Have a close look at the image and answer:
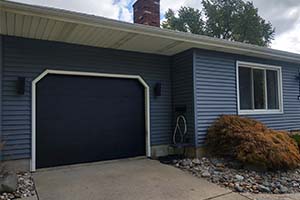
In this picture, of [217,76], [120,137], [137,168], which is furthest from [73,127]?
[217,76]

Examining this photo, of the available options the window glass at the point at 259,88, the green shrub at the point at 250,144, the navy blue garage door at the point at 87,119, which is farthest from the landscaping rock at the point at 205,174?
the window glass at the point at 259,88

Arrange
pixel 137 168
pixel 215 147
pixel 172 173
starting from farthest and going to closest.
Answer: pixel 215 147, pixel 137 168, pixel 172 173

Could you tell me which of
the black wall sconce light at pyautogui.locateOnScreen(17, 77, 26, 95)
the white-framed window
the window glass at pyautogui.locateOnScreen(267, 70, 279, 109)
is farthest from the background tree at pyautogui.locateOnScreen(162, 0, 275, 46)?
the black wall sconce light at pyautogui.locateOnScreen(17, 77, 26, 95)

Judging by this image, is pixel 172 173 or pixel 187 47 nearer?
pixel 172 173

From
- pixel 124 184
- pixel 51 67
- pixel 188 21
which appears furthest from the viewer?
pixel 188 21

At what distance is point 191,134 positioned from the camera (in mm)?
5684

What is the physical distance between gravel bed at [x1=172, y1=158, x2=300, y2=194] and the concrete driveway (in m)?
0.29

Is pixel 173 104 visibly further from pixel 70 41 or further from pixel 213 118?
pixel 70 41

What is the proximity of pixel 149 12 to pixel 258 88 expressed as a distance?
11.8 ft

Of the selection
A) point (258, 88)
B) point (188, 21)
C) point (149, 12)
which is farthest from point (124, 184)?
point (188, 21)

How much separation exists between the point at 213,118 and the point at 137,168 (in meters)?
2.20

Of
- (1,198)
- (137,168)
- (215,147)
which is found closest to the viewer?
(1,198)

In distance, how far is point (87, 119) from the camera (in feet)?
17.6

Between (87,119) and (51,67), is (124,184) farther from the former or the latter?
(51,67)
